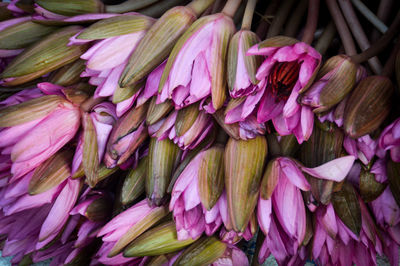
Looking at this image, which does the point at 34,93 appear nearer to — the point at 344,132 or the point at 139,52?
the point at 139,52

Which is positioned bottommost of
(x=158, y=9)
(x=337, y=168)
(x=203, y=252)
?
(x=203, y=252)

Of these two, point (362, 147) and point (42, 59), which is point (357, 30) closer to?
point (362, 147)

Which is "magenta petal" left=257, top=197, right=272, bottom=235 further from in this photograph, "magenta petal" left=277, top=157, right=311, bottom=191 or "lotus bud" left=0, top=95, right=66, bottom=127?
"lotus bud" left=0, top=95, right=66, bottom=127

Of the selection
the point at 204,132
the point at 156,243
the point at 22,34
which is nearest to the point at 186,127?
the point at 204,132

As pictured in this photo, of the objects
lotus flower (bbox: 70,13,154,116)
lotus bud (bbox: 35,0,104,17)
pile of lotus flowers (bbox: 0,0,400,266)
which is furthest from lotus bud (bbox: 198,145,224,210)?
lotus bud (bbox: 35,0,104,17)

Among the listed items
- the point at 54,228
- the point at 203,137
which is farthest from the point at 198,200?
the point at 54,228
